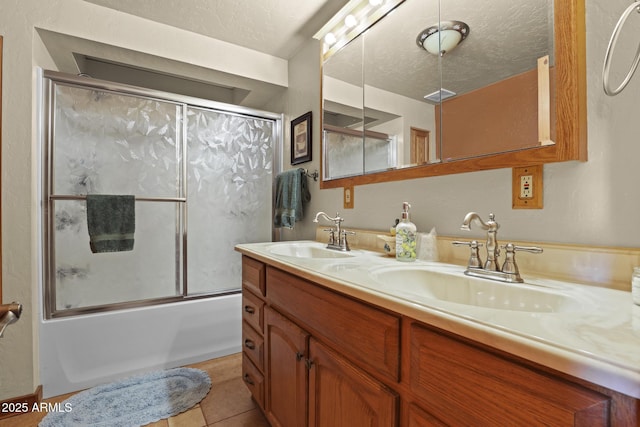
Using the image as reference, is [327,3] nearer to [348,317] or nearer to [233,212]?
[233,212]

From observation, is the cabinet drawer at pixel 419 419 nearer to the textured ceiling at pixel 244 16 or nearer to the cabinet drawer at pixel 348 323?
the cabinet drawer at pixel 348 323

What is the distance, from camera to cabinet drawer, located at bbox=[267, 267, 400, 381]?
0.66 m

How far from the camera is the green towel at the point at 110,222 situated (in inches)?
70.4

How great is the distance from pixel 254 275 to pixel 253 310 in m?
0.18

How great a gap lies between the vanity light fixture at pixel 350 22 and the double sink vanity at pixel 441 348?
1223 millimetres

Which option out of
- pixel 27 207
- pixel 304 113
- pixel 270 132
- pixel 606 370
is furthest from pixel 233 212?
pixel 606 370

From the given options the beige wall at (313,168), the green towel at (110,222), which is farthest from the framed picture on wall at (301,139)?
the green towel at (110,222)

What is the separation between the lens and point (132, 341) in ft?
6.17

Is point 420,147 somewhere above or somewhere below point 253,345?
above

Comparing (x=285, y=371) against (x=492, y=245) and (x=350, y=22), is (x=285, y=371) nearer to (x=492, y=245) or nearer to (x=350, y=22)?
(x=492, y=245)

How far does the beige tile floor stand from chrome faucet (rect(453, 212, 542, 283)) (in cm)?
127

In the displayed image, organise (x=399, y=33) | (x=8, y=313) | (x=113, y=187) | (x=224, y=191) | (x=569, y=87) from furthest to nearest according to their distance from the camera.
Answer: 1. (x=224, y=191)
2. (x=113, y=187)
3. (x=399, y=33)
4. (x=569, y=87)
5. (x=8, y=313)

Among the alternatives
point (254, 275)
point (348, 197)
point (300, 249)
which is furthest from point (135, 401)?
point (348, 197)

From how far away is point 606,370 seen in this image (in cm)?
35
